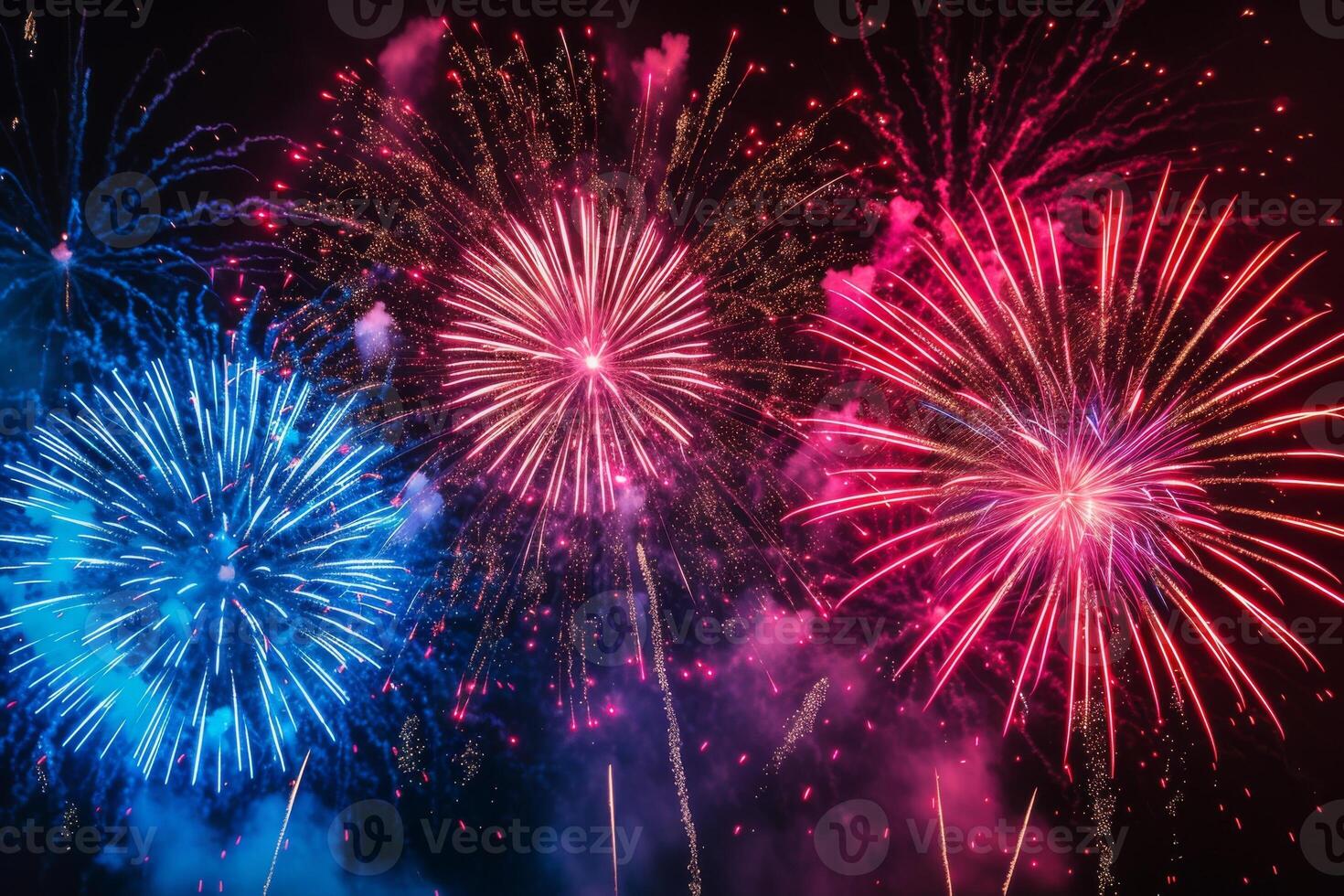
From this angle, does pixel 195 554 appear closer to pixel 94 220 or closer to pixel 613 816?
pixel 94 220

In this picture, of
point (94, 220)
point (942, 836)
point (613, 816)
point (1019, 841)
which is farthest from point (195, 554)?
point (1019, 841)

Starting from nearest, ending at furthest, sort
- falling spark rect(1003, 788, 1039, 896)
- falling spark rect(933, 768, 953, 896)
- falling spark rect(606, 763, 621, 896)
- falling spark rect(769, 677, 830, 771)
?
falling spark rect(769, 677, 830, 771)
falling spark rect(1003, 788, 1039, 896)
falling spark rect(933, 768, 953, 896)
falling spark rect(606, 763, 621, 896)

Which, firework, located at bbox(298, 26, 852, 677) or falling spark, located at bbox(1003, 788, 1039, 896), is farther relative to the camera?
falling spark, located at bbox(1003, 788, 1039, 896)

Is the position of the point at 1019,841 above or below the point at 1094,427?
below

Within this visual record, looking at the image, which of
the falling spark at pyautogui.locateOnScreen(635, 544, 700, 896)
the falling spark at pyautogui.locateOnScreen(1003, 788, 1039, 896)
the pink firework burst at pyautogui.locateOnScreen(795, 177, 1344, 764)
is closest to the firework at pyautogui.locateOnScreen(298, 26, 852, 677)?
the pink firework burst at pyautogui.locateOnScreen(795, 177, 1344, 764)

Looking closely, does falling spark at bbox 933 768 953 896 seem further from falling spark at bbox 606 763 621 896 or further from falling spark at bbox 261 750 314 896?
falling spark at bbox 261 750 314 896

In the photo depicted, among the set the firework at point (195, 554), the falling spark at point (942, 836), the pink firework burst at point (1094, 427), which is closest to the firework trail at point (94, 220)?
the firework at point (195, 554)

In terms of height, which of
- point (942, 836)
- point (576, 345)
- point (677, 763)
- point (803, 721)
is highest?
point (576, 345)

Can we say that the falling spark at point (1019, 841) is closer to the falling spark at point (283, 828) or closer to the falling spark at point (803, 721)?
the falling spark at point (803, 721)
